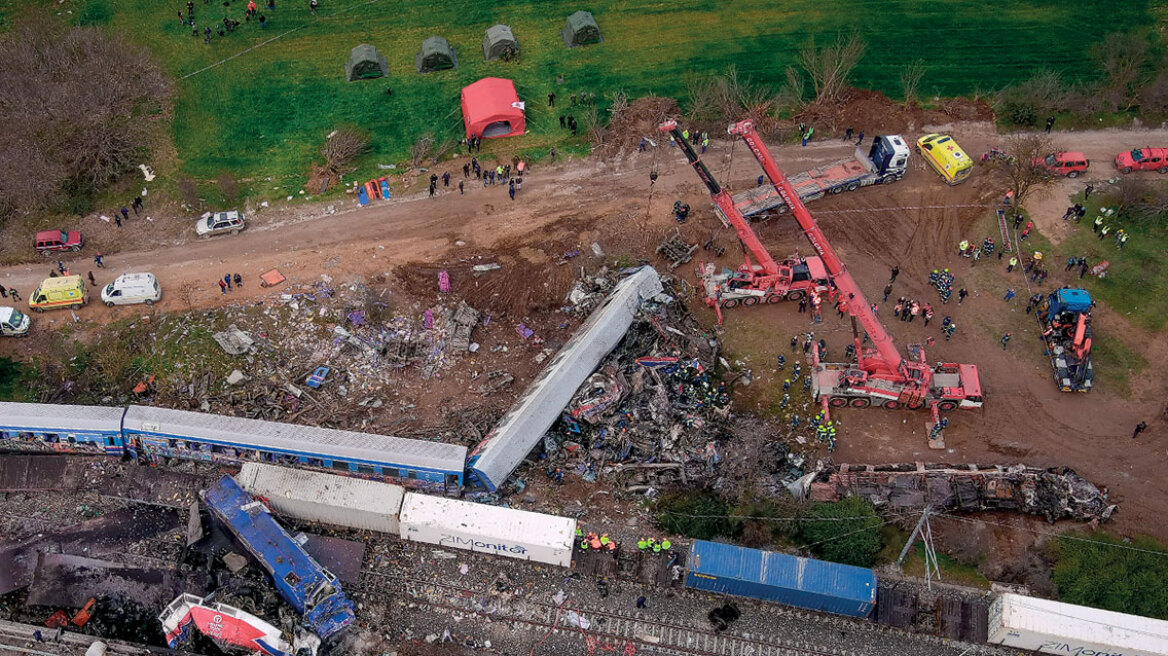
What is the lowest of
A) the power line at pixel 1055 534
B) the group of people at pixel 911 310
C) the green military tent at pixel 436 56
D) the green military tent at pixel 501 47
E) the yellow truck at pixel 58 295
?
the power line at pixel 1055 534

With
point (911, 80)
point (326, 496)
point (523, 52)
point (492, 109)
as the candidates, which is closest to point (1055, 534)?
point (911, 80)

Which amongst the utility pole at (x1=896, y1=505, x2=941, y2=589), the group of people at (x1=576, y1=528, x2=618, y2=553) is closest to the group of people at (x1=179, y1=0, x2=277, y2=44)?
the group of people at (x1=576, y1=528, x2=618, y2=553)

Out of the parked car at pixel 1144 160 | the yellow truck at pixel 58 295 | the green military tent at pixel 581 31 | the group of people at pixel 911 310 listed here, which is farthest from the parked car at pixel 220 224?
the parked car at pixel 1144 160

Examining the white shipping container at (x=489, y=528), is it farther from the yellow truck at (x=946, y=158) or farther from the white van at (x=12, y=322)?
the yellow truck at (x=946, y=158)

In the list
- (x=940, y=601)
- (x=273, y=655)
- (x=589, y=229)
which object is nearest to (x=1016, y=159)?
(x=589, y=229)

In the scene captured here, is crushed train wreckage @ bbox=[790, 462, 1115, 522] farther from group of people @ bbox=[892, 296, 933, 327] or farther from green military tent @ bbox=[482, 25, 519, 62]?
green military tent @ bbox=[482, 25, 519, 62]

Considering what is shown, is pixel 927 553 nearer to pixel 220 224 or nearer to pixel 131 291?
pixel 220 224
